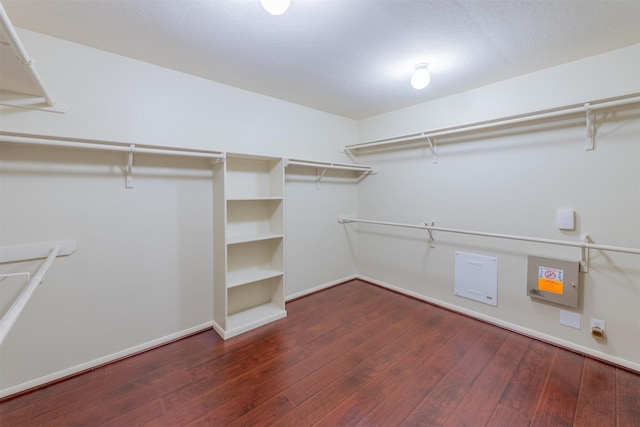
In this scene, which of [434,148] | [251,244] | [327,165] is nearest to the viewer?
[251,244]

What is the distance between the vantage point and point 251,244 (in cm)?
283

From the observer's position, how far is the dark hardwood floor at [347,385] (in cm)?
156

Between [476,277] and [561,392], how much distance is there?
1079 mm

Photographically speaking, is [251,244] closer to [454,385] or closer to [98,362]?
[98,362]

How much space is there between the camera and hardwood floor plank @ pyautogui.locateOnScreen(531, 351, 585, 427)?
1.55m

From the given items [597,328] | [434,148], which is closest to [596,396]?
[597,328]

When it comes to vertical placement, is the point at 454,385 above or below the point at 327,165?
below

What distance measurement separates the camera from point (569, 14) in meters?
1.58

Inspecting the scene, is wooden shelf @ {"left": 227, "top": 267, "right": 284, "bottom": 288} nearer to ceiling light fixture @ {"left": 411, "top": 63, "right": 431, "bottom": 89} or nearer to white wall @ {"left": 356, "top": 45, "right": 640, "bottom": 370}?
white wall @ {"left": 356, "top": 45, "right": 640, "bottom": 370}

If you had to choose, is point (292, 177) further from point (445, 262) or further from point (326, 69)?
point (445, 262)

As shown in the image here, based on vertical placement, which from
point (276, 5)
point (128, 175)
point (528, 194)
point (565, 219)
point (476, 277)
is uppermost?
point (276, 5)

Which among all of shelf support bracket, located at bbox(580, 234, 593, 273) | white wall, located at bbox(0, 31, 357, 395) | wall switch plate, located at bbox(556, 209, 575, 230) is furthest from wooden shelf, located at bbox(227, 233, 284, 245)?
shelf support bracket, located at bbox(580, 234, 593, 273)

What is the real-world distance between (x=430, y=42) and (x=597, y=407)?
8.25 feet

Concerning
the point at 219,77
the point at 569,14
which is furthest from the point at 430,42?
the point at 219,77
